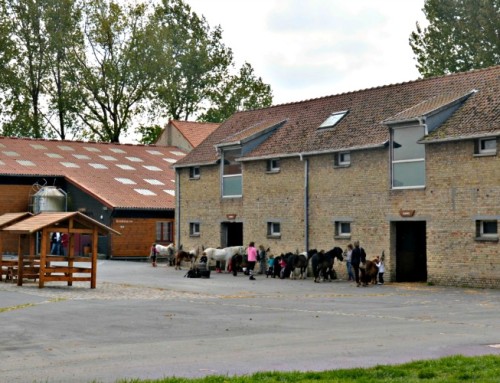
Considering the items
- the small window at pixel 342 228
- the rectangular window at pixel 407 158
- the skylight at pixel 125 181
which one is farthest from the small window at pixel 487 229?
the skylight at pixel 125 181

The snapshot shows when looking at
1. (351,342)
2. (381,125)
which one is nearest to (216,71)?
(381,125)

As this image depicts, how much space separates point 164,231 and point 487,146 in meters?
29.2

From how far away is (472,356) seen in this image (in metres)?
14.4

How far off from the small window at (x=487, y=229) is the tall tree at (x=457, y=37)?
120ft

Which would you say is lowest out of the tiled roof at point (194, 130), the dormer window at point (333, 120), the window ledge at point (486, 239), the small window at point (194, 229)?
the window ledge at point (486, 239)

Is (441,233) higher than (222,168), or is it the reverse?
(222,168)

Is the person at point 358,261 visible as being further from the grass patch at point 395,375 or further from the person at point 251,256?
the grass patch at point 395,375

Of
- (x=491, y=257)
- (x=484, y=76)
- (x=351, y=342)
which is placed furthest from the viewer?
(x=484, y=76)

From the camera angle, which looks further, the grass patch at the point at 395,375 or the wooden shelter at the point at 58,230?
the wooden shelter at the point at 58,230

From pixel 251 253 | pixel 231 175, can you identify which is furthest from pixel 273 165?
pixel 251 253

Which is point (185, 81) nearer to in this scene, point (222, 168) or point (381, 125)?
point (222, 168)

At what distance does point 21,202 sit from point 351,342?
45613 millimetres

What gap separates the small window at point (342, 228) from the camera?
Answer: 127ft

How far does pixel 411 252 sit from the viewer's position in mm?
37312
